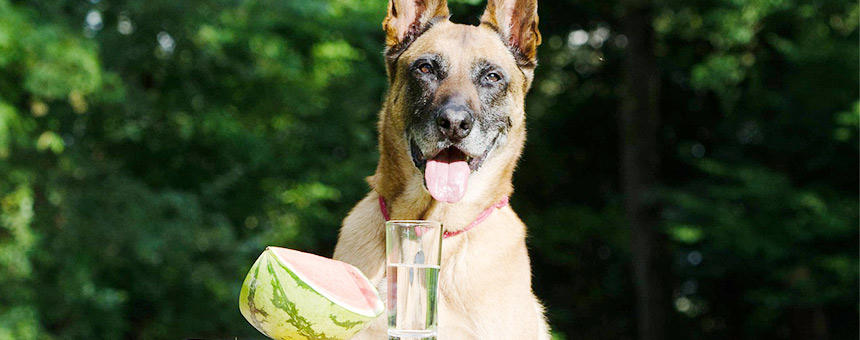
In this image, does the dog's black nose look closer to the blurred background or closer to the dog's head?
the dog's head

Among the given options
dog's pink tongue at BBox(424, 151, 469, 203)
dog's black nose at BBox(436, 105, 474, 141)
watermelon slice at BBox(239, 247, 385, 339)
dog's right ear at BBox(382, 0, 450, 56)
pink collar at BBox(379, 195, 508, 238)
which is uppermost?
dog's right ear at BBox(382, 0, 450, 56)

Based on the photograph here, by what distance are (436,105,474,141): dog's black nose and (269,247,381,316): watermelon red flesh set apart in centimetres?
94

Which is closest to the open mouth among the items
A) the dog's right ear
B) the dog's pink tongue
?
the dog's pink tongue

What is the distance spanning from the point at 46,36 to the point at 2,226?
7.21 ft

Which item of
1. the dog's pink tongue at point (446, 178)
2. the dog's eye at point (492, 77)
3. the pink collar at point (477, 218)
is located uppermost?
the dog's eye at point (492, 77)

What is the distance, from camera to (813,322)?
467 inches

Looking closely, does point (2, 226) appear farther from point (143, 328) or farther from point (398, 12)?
point (398, 12)

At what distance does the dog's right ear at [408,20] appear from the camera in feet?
10.1

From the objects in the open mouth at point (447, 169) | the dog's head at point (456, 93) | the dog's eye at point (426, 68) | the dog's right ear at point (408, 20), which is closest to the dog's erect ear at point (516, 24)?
the dog's head at point (456, 93)

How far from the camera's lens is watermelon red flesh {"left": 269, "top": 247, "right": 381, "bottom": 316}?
176 centimetres

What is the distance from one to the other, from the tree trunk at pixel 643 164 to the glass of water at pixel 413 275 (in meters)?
11.6

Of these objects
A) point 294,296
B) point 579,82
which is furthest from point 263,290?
point 579,82

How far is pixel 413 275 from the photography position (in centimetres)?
184

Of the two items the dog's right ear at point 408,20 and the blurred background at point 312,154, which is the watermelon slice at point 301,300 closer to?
the dog's right ear at point 408,20
